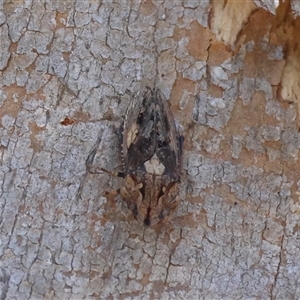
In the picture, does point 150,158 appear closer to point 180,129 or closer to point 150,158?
point 150,158

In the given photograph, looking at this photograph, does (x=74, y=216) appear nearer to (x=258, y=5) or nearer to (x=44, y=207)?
(x=44, y=207)

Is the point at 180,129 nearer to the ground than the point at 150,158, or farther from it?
farther from it

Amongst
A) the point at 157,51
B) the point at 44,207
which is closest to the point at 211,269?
the point at 44,207

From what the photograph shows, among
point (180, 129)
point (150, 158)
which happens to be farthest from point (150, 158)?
point (180, 129)

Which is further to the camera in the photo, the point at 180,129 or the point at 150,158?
the point at 150,158
